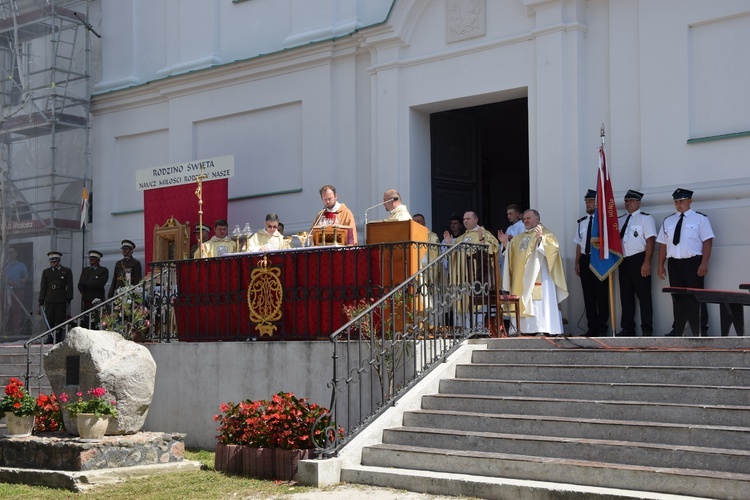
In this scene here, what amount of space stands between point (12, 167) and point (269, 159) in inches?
204

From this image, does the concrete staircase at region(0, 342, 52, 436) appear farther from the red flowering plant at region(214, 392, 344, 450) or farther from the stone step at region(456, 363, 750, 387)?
the stone step at region(456, 363, 750, 387)

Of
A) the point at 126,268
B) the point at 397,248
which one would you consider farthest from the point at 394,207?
the point at 126,268

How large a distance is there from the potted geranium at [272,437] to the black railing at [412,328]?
0.16m

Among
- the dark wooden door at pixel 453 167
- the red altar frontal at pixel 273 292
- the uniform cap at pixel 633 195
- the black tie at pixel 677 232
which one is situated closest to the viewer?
the red altar frontal at pixel 273 292

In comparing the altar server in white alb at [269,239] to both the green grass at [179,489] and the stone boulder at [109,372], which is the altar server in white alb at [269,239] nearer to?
the stone boulder at [109,372]

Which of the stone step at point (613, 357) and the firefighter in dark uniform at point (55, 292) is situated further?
the firefighter in dark uniform at point (55, 292)

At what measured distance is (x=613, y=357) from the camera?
31.7 feet

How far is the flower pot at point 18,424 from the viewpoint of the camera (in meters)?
10.8

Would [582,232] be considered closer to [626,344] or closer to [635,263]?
[635,263]

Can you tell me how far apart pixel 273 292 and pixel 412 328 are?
2188 millimetres

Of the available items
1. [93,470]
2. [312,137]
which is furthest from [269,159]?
→ [93,470]

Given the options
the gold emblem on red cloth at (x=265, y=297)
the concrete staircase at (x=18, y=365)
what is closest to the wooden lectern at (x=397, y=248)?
the gold emblem on red cloth at (x=265, y=297)

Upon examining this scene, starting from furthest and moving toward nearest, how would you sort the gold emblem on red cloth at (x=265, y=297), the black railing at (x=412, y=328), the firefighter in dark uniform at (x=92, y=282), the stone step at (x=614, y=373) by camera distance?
the firefighter in dark uniform at (x=92, y=282) < the gold emblem on red cloth at (x=265, y=297) < the black railing at (x=412, y=328) < the stone step at (x=614, y=373)

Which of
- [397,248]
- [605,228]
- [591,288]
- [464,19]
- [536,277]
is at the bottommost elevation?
[591,288]
